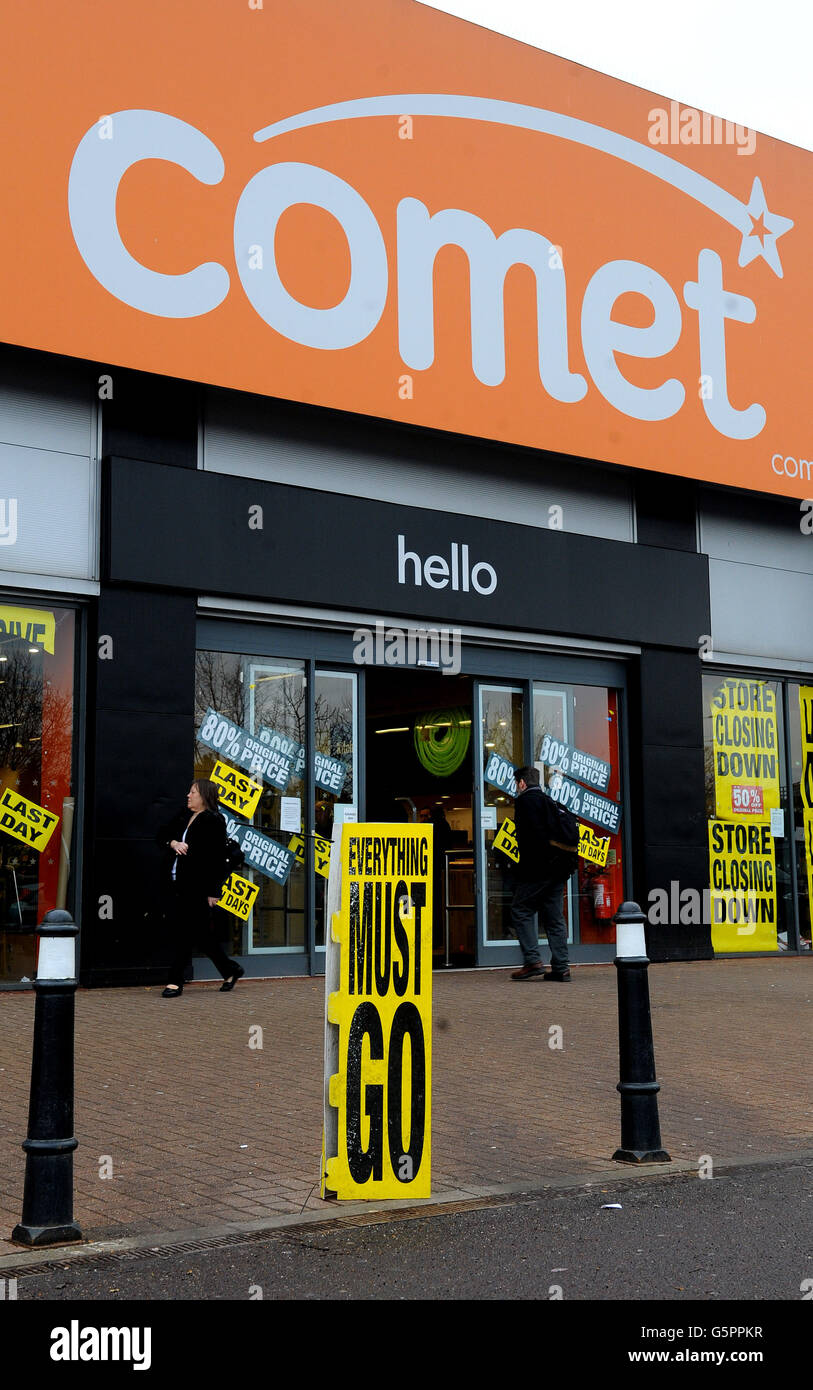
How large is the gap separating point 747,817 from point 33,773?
8.68 meters

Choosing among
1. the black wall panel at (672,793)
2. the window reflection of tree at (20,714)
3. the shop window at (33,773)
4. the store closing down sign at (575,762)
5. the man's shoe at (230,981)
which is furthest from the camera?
the black wall panel at (672,793)

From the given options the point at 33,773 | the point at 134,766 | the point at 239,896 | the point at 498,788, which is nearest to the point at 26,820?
the point at 33,773

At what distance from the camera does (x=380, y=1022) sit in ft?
17.7

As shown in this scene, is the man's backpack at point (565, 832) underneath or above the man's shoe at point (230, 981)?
above

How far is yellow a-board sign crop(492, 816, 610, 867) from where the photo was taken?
14844 millimetres

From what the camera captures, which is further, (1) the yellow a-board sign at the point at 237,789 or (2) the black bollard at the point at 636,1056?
(1) the yellow a-board sign at the point at 237,789

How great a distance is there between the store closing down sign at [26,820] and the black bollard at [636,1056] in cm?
711

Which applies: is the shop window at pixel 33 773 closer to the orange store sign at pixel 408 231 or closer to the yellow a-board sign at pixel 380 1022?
the orange store sign at pixel 408 231

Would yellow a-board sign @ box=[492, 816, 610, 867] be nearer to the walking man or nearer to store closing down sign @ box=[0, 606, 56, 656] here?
the walking man

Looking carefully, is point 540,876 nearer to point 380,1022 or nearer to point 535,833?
point 535,833

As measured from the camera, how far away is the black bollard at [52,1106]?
4.71 metres

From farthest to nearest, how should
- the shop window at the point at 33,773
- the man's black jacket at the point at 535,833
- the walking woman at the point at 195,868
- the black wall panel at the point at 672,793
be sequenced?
the black wall panel at the point at 672,793 < the man's black jacket at the point at 535,833 < the shop window at the point at 33,773 < the walking woman at the point at 195,868

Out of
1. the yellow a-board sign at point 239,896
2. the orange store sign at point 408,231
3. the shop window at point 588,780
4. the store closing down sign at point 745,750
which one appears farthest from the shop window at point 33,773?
the store closing down sign at point 745,750
